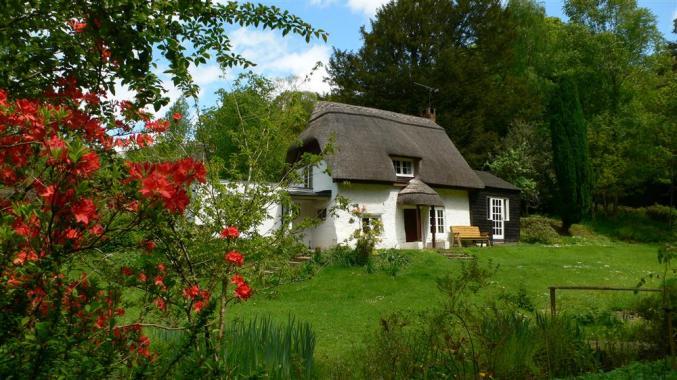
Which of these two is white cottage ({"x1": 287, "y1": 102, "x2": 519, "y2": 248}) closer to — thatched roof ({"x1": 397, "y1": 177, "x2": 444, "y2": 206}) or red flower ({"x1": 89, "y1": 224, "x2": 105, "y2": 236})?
thatched roof ({"x1": 397, "y1": 177, "x2": 444, "y2": 206})

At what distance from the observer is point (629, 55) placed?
3162cm

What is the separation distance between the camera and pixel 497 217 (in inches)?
912

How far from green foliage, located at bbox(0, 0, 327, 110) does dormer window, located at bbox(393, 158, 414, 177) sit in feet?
57.4

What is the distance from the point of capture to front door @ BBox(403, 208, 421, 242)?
20312mm

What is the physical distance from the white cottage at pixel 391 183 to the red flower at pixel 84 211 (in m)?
15.3

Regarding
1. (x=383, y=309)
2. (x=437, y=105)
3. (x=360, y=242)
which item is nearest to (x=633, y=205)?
(x=437, y=105)

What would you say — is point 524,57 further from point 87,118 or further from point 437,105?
point 87,118

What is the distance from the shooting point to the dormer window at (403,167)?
20609 mm

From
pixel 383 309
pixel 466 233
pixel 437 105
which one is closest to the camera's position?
pixel 383 309

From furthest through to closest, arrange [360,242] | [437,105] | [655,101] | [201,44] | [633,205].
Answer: [633,205]
[437,105]
[655,101]
[360,242]
[201,44]

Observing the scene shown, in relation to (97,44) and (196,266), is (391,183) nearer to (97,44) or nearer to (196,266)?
(196,266)

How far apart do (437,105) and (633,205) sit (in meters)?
13.7

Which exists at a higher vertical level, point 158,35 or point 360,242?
point 158,35

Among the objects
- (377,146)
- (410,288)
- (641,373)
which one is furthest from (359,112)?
(641,373)
